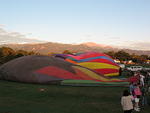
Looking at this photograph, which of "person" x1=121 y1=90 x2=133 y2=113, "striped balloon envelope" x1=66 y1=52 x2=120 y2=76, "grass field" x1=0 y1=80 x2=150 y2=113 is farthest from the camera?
"striped balloon envelope" x1=66 y1=52 x2=120 y2=76

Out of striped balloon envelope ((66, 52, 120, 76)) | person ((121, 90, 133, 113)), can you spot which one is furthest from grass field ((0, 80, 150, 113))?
striped balloon envelope ((66, 52, 120, 76))

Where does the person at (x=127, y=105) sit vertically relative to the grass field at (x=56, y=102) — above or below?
above

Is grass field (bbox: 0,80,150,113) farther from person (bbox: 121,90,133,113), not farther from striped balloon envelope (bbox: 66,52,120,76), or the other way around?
striped balloon envelope (bbox: 66,52,120,76)

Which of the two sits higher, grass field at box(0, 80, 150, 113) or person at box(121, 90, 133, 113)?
person at box(121, 90, 133, 113)

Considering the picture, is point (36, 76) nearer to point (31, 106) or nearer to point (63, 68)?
point (63, 68)

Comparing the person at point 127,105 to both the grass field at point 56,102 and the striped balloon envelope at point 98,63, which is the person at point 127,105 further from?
the striped balloon envelope at point 98,63

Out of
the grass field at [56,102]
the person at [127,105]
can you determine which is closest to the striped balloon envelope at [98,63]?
the grass field at [56,102]

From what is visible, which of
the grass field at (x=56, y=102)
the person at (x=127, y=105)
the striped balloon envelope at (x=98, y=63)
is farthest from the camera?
the striped balloon envelope at (x=98, y=63)

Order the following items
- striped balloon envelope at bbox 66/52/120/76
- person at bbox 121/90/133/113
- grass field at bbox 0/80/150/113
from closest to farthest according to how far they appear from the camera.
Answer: person at bbox 121/90/133/113 < grass field at bbox 0/80/150/113 < striped balloon envelope at bbox 66/52/120/76

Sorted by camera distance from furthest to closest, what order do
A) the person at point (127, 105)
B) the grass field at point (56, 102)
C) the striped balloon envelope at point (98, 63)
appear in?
1. the striped balloon envelope at point (98, 63)
2. the grass field at point (56, 102)
3. the person at point (127, 105)

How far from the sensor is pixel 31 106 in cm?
947

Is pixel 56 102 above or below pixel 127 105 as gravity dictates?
below

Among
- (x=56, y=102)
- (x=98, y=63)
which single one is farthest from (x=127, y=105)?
(x=98, y=63)

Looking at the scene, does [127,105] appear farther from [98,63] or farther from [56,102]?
[98,63]
